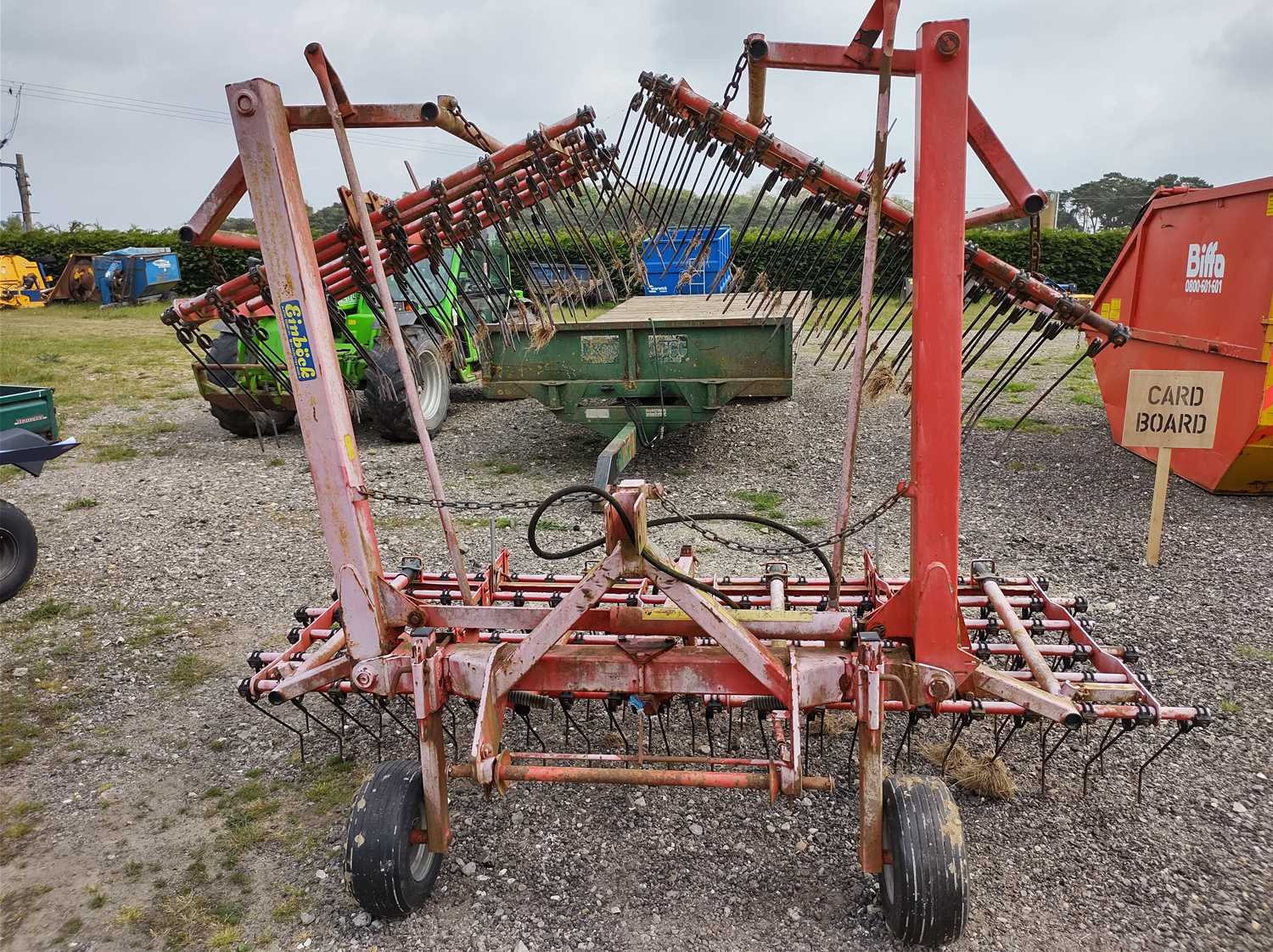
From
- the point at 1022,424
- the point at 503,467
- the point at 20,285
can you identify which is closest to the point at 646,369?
the point at 503,467

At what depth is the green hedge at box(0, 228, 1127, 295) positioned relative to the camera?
3965 millimetres

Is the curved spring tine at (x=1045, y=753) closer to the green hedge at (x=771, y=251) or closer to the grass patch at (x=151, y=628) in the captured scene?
the green hedge at (x=771, y=251)

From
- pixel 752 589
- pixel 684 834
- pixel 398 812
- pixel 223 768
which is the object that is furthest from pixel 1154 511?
pixel 223 768

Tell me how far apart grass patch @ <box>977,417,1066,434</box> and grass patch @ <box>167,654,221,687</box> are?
6974mm

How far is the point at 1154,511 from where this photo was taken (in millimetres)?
5219

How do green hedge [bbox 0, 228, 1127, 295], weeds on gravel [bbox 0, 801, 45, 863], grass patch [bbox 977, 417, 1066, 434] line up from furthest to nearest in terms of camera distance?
grass patch [bbox 977, 417, 1066, 434] → green hedge [bbox 0, 228, 1127, 295] → weeds on gravel [bbox 0, 801, 45, 863]

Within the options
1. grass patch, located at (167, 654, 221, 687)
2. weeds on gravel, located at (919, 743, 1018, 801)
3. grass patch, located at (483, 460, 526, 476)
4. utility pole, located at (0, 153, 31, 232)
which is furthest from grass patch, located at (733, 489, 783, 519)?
utility pole, located at (0, 153, 31, 232)

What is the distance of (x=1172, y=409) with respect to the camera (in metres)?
5.21

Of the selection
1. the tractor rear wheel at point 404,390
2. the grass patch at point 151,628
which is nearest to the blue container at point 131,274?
the tractor rear wheel at point 404,390

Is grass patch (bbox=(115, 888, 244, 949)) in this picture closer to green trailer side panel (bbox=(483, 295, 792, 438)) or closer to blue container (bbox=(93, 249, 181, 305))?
green trailer side panel (bbox=(483, 295, 792, 438))

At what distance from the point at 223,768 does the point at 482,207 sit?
2.41 metres

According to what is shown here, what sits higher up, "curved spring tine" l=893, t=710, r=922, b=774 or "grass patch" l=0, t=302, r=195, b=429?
"grass patch" l=0, t=302, r=195, b=429

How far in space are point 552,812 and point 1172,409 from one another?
14.2 feet

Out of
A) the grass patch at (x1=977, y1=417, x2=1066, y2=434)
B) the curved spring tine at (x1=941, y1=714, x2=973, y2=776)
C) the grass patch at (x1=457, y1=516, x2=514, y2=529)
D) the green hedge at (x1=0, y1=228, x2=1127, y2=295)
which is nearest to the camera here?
the curved spring tine at (x1=941, y1=714, x2=973, y2=776)
